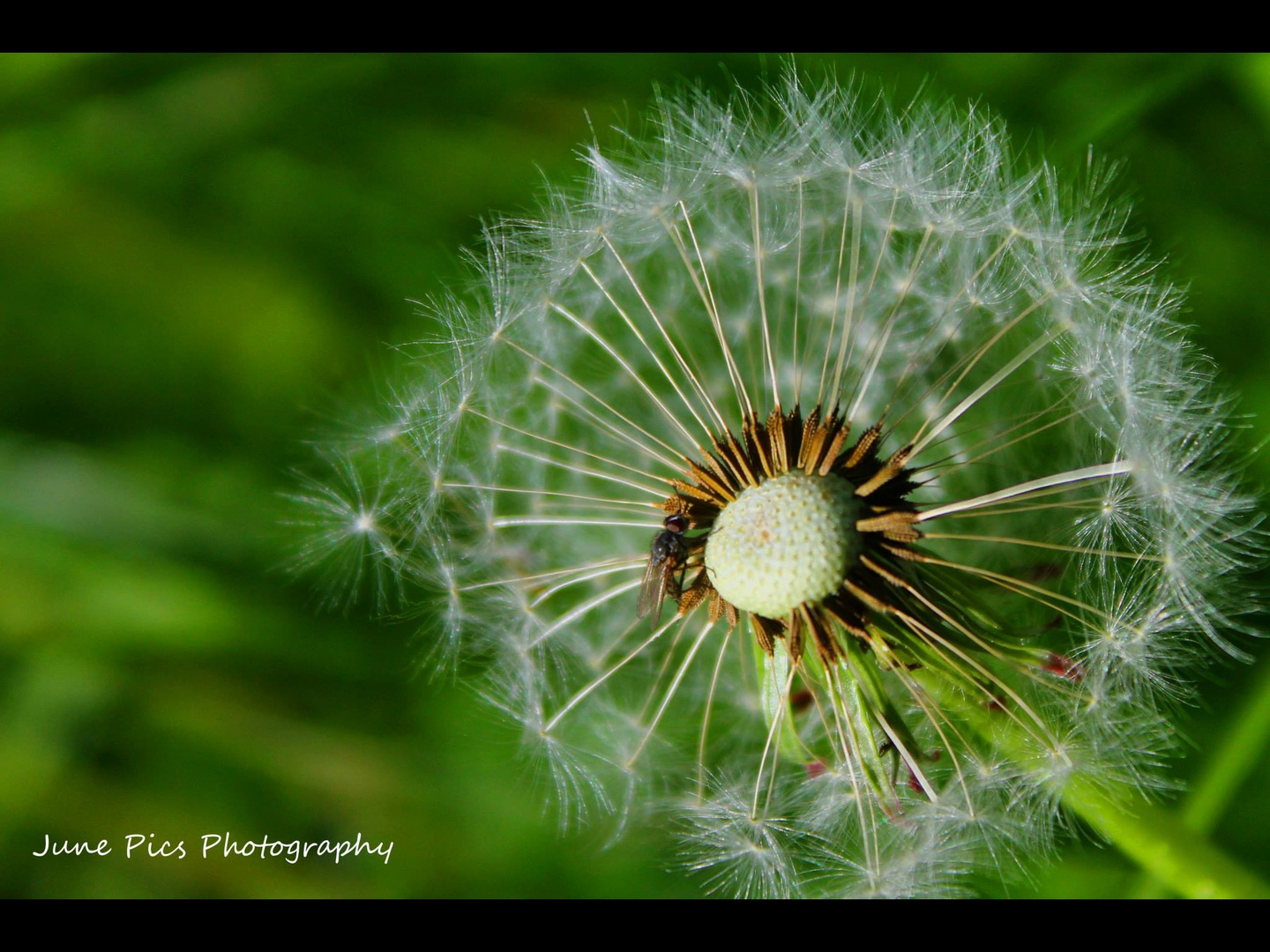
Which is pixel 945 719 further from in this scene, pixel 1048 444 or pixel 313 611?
pixel 313 611

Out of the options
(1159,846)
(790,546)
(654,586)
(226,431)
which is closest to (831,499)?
(790,546)

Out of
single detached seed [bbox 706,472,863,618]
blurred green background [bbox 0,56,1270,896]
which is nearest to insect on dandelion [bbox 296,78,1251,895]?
single detached seed [bbox 706,472,863,618]

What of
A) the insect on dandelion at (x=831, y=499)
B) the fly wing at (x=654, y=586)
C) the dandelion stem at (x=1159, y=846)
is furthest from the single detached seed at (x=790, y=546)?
the dandelion stem at (x=1159, y=846)

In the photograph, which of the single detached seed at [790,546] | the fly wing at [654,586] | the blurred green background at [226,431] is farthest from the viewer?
the blurred green background at [226,431]

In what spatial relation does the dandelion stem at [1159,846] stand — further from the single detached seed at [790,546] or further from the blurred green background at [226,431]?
the blurred green background at [226,431]

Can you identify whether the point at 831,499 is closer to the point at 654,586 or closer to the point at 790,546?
the point at 790,546

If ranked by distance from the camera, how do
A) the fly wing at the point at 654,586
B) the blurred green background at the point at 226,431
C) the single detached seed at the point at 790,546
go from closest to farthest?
1. the single detached seed at the point at 790,546
2. the fly wing at the point at 654,586
3. the blurred green background at the point at 226,431

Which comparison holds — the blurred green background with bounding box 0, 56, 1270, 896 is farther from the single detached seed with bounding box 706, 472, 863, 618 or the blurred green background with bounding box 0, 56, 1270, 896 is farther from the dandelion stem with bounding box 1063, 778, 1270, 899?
the dandelion stem with bounding box 1063, 778, 1270, 899
